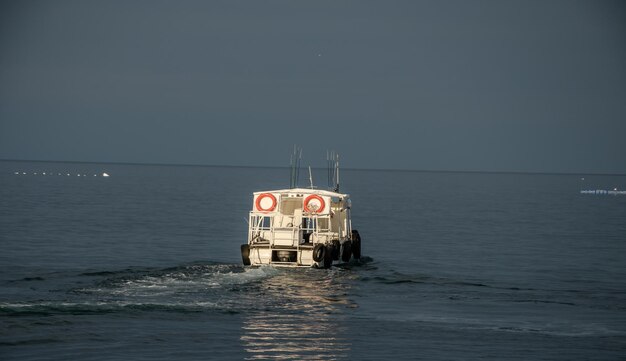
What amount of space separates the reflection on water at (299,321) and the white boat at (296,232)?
1443 millimetres

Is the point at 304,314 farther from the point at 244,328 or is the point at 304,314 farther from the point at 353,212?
the point at 353,212

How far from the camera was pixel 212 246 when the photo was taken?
185ft

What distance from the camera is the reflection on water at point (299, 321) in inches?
1014

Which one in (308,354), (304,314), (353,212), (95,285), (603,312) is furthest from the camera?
(353,212)

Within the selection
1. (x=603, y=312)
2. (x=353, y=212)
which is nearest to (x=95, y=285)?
(x=603, y=312)

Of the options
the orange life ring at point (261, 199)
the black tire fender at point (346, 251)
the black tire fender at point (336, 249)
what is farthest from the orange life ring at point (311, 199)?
the black tire fender at point (346, 251)

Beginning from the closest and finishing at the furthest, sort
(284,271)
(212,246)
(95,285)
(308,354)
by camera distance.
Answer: (308,354) → (95,285) → (284,271) → (212,246)

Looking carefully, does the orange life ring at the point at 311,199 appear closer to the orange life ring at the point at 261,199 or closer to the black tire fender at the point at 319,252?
the orange life ring at the point at 261,199

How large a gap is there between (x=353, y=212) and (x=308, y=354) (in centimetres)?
6817

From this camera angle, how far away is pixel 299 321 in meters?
29.9

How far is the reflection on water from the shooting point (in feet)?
84.5

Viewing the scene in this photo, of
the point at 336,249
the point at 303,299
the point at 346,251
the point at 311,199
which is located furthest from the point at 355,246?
the point at 303,299

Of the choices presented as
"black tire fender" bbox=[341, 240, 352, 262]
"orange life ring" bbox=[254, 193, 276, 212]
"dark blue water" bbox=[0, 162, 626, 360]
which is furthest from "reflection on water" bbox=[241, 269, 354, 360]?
"black tire fender" bbox=[341, 240, 352, 262]

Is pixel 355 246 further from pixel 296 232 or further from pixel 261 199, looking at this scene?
pixel 296 232
